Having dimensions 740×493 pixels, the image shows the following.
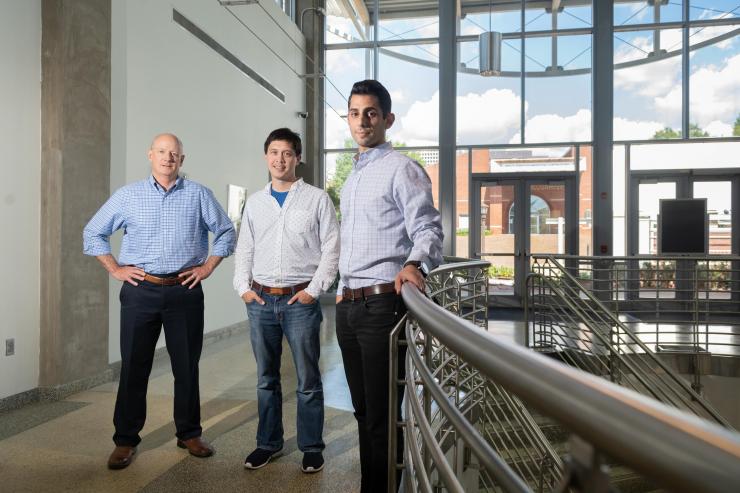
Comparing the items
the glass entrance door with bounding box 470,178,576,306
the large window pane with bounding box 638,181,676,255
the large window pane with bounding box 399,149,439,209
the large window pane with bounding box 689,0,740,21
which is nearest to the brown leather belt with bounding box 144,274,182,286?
the glass entrance door with bounding box 470,178,576,306

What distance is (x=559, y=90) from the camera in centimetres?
998

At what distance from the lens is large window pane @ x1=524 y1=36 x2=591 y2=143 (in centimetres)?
987

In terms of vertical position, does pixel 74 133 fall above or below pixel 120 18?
below

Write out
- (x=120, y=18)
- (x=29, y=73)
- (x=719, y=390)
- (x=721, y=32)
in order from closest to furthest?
(x=29, y=73) < (x=120, y=18) < (x=719, y=390) < (x=721, y=32)

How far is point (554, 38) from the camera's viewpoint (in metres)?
10.1

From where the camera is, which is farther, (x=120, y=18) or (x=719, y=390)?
(x=719, y=390)

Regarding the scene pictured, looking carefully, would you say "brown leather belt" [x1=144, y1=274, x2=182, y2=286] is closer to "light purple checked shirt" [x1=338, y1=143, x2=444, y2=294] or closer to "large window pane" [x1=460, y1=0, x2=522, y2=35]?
"light purple checked shirt" [x1=338, y1=143, x2=444, y2=294]

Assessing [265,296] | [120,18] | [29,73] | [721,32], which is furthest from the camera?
[721,32]

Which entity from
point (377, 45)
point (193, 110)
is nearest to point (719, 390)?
point (193, 110)

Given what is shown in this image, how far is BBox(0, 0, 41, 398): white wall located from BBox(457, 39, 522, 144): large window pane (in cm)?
741

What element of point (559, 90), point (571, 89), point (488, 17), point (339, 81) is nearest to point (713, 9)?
point (571, 89)

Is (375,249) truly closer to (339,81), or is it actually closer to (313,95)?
(313,95)

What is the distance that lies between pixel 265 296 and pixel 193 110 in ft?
13.2

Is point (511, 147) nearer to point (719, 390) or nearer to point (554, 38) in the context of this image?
point (554, 38)
